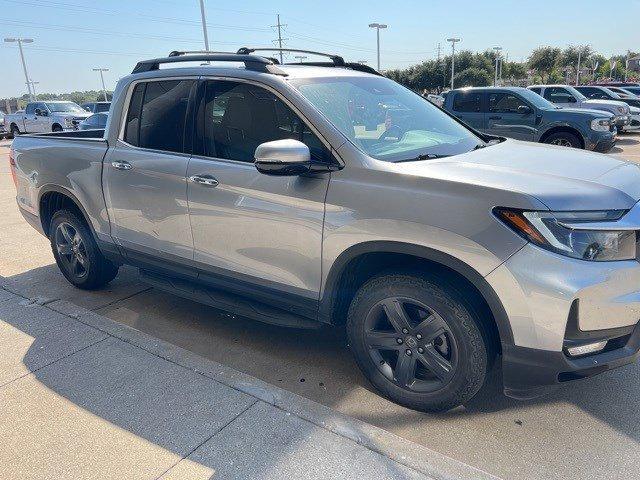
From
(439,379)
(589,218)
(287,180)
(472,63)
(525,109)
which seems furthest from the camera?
(472,63)

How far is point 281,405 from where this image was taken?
2.76 metres

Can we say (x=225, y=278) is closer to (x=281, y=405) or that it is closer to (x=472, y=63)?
(x=281, y=405)

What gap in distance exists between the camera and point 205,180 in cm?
329

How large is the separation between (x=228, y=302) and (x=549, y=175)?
2.05 m

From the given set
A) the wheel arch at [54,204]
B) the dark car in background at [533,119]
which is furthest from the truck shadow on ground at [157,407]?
the dark car in background at [533,119]

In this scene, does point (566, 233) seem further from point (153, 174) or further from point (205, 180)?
point (153, 174)

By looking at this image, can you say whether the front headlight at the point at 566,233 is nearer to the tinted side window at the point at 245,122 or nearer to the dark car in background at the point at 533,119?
the tinted side window at the point at 245,122

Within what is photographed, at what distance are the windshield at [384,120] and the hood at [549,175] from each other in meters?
0.21

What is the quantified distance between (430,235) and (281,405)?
3.90 feet

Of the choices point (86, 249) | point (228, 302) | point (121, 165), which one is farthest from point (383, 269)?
point (86, 249)

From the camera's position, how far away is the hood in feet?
7.63

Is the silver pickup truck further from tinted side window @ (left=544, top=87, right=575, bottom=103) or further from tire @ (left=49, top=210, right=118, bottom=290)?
tinted side window @ (left=544, top=87, right=575, bottom=103)

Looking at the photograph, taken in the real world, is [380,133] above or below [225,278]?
above

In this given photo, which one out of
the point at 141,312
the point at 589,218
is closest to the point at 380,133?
the point at 589,218
